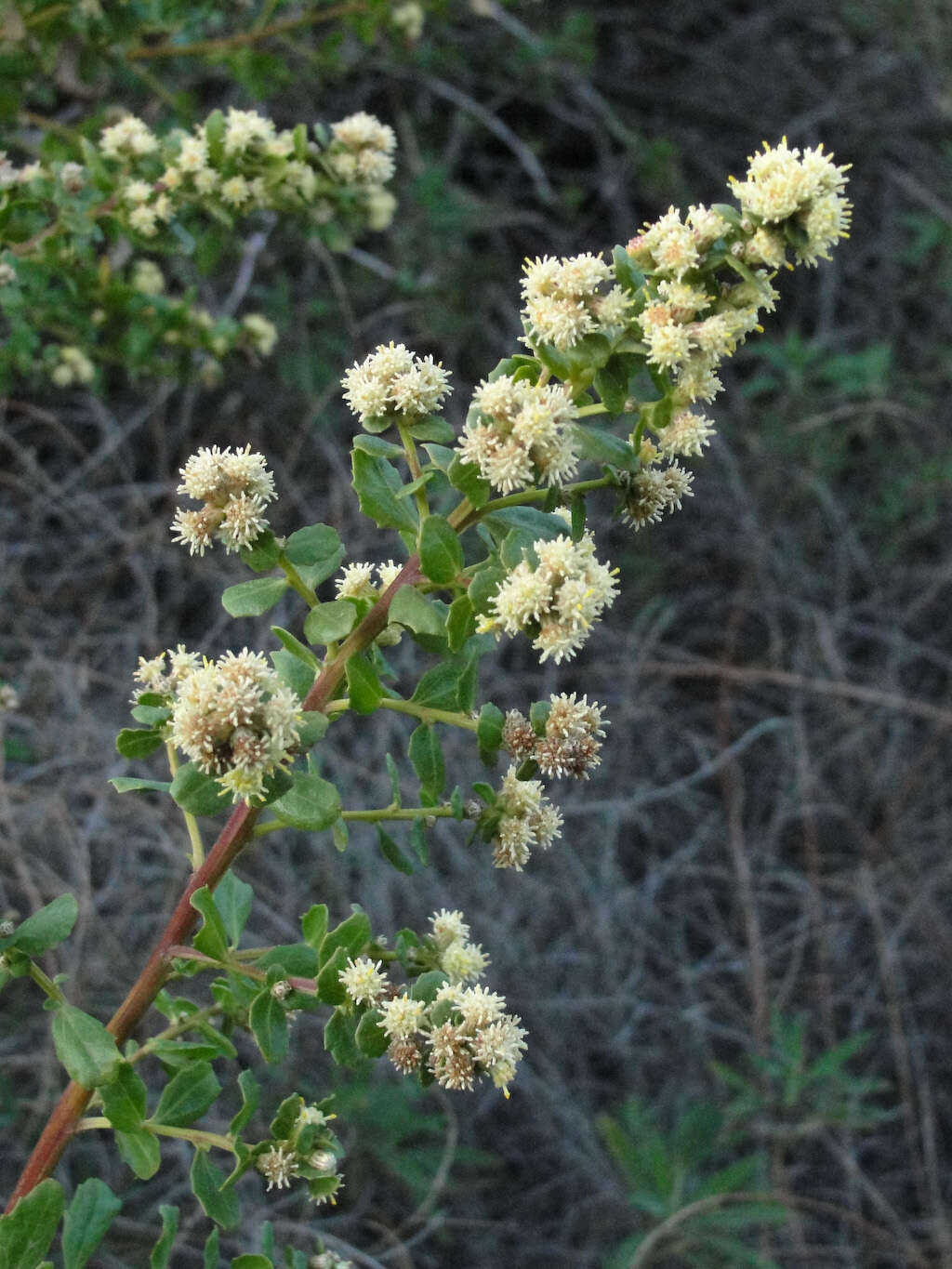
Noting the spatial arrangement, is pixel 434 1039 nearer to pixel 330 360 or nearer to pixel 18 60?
pixel 18 60

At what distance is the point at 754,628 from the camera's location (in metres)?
4.48

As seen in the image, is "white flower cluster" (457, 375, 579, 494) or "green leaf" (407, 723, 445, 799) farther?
"green leaf" (407, 723, 445, 799)

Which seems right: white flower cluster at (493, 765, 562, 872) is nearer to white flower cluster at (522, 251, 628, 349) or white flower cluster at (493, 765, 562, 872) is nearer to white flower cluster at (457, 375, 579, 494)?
white flower cluster at (457, 375, 579, 494)

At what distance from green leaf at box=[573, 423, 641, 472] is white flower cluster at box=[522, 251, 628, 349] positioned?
0.09 metres

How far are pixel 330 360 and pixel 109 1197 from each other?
305 cm

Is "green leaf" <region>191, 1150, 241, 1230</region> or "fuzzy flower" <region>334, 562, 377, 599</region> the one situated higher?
"fuzzy flower" <region>334, 562, 377, 599</region>

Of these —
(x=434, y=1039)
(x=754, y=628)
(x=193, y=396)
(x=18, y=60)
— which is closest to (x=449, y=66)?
(x=193, y=396)

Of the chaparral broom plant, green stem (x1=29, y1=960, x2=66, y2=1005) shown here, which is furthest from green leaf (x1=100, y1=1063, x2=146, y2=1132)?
green stem (x1=29, y1=960, x2=66, y2=1005)

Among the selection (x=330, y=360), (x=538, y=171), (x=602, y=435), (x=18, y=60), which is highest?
(x=538, y=171)

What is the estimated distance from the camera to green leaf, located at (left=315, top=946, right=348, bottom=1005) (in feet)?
4.70

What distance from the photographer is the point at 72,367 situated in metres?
2.88

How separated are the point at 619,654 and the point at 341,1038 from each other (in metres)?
2.79

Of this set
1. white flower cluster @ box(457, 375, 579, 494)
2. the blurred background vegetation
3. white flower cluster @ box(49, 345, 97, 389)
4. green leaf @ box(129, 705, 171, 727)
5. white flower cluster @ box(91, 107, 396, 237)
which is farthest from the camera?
the blurred background vegetation

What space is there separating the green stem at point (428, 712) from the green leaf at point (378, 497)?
0.20 meters
